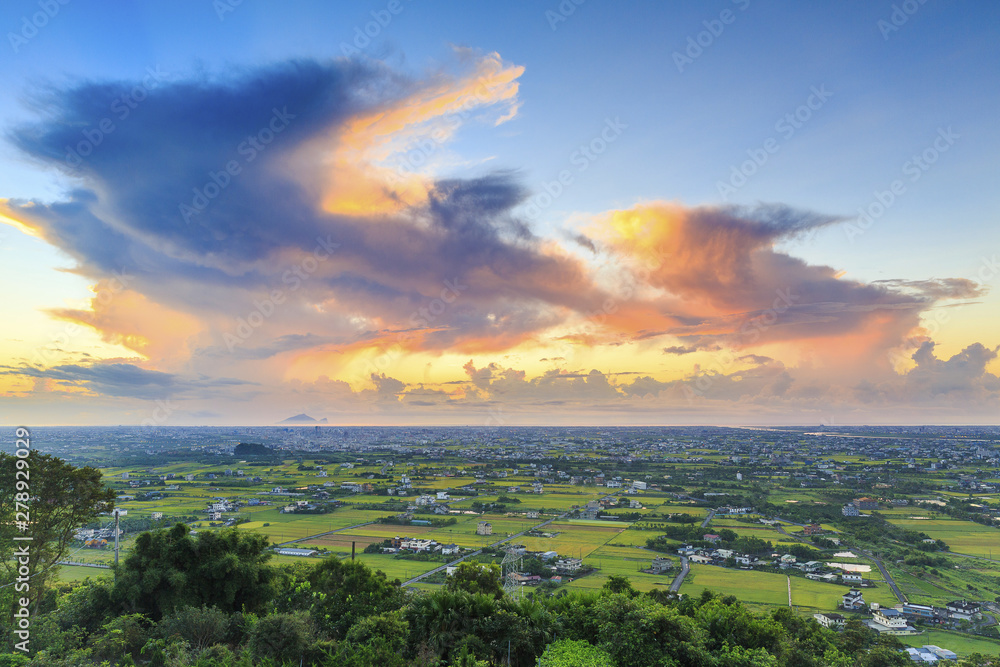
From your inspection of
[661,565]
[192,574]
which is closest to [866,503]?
[661,565]

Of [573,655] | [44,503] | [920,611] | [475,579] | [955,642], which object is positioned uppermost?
[44,503]

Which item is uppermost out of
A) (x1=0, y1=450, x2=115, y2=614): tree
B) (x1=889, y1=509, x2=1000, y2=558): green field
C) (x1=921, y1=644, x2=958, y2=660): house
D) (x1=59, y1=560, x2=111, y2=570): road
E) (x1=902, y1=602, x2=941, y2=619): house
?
(x1=0, y1=450, x2=115, y2=614): tree

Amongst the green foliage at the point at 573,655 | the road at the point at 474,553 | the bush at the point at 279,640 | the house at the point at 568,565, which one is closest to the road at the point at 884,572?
the house at the point at 568,565

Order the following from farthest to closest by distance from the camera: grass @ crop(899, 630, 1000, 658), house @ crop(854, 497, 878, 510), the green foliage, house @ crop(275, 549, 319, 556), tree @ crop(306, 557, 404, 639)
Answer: house @ crop(854, 497, 878, 510) → house @ crop(275, 549, 319, 556) → grass @ crop(899, 630, 1000, 658) → tree @ crop(306, 557, 404, 639) → the green foliage

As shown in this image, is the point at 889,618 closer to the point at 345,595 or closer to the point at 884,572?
the point at 884,572

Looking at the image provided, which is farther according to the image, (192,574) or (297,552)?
(297,552)

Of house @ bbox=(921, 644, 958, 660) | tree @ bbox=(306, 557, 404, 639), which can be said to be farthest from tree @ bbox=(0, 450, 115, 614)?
house @ bbox=(921, 644, 958, 660)

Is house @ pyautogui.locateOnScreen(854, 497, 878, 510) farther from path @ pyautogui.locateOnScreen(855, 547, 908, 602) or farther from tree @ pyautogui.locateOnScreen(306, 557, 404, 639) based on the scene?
tree @ pyautogui.locateOnScreen(306, 557, 404, 639)

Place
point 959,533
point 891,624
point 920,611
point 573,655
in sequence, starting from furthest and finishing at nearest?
point 959,533
point 920,611
point 891,624
point 573,655
